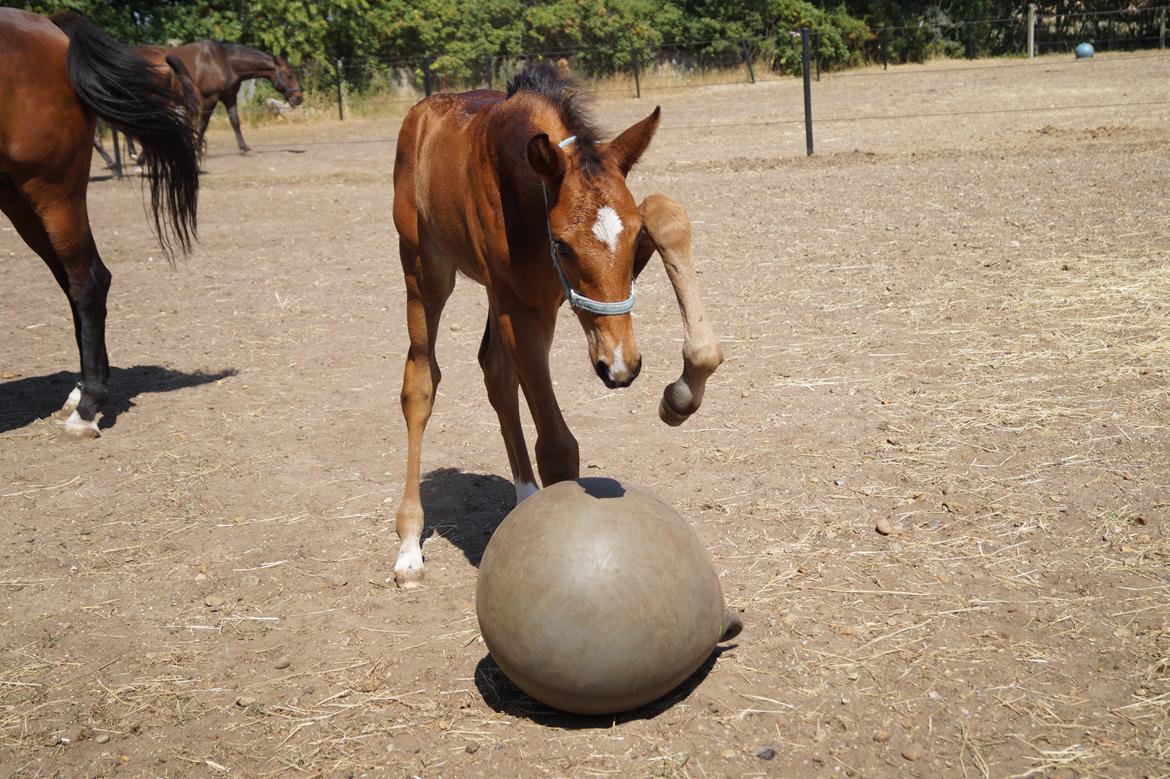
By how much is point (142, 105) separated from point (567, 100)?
4.34 meters

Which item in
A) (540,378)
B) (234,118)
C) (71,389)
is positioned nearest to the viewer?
(540,378)

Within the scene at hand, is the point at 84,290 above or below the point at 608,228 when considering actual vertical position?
below

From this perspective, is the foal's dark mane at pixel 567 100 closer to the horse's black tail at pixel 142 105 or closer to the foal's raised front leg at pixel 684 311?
the foal's raised front leg at pixel 684 311

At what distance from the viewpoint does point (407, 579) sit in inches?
173

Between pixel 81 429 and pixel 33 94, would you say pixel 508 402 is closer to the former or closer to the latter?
pixel 81 429

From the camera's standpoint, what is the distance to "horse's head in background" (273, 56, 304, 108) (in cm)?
2188

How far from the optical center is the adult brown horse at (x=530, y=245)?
316 cm

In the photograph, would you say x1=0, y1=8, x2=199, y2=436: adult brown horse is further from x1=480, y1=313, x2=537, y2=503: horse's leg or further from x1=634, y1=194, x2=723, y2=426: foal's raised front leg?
x1=634, y1=194, x2=723, y2=426: foal's raised front leg

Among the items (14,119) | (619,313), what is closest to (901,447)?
(619,313)

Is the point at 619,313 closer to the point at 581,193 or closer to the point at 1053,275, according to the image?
the point at 581,193

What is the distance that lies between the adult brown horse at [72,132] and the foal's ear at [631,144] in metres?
4.48

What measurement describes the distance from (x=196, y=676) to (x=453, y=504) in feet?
5.61

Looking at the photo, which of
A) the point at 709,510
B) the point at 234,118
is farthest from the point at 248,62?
the point at 709,510

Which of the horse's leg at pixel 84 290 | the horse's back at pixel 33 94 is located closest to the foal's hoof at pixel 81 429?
the horse's leg at pixel 84 290
